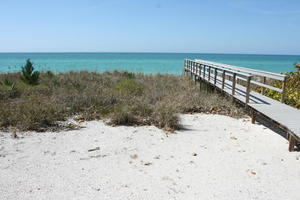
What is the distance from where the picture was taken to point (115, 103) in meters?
8.32

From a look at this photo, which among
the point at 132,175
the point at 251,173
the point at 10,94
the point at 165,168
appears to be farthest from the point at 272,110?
the point at 10,94

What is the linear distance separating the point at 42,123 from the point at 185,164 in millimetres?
3905

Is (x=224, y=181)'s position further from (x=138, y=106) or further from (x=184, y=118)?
(x=138, y=106)

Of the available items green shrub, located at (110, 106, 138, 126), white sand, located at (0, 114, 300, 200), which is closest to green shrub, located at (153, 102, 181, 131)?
white sand, located at (0, 114, 300, 200)

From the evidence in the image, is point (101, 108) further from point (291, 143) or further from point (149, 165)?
point (291, 143)

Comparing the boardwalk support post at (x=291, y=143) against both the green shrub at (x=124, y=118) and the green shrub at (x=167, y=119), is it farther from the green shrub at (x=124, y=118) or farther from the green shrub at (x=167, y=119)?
the green shrub at (x=124, y=118)

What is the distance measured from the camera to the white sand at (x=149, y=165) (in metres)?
3.35

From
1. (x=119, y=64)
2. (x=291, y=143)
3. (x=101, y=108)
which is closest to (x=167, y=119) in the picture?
(x=101, y=108)

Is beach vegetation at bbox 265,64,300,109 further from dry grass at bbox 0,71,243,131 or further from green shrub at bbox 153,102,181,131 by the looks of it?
green shrub at bbox 153,102,181,131

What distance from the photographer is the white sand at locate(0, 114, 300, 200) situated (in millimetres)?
3354

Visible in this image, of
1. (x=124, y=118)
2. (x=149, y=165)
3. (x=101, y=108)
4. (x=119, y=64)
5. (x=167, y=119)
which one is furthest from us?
(x=119, y=64)

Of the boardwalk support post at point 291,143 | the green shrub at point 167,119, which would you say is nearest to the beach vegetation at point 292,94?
the boardwalk support post at point 291,143

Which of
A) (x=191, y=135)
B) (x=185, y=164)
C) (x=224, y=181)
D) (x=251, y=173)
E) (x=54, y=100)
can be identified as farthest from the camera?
(x=54, y=100)

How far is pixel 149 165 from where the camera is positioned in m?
4.17
